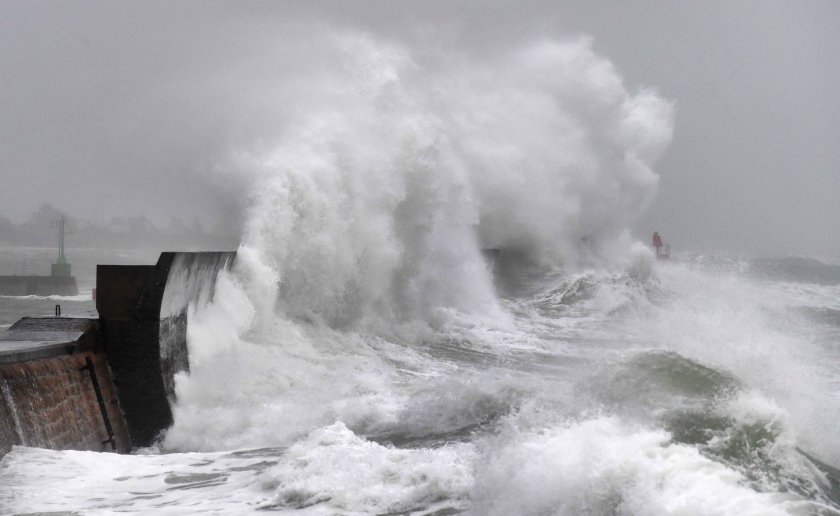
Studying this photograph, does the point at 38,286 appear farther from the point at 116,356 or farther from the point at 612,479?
the point at 612,479

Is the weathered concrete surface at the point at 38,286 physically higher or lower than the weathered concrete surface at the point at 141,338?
higher

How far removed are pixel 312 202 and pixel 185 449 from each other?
22.5 feet

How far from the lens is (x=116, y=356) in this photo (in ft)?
27.1

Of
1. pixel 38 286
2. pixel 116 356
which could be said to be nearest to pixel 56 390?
pixel 116 356

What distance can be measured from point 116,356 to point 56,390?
1.19 metres

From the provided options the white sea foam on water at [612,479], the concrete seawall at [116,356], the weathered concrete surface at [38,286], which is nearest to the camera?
the white sea foam on water at [612,479]

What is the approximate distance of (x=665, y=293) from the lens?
19.7 meters

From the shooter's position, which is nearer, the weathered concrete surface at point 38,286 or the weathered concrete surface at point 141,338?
the weathered concrete surface at point 141,338

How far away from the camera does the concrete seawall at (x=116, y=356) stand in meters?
7.22

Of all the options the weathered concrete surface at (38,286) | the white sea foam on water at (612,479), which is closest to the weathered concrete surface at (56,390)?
the white sea foam on water at (612,479)

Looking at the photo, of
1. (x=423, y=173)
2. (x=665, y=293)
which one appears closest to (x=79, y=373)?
(x=423, y=173)

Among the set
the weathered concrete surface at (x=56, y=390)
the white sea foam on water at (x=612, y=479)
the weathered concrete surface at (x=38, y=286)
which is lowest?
the white sea foam on water at (x=612, y=479)

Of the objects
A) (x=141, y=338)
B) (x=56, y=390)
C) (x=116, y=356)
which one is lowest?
(x=56, y=390)

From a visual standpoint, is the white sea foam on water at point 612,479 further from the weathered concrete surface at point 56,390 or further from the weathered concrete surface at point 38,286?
the weathered concrete surface at point 38,286
